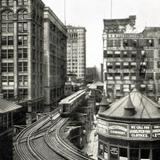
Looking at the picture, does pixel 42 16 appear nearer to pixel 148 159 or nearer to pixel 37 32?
pixel 37 32

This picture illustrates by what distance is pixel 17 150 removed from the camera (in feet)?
110

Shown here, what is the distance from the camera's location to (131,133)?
24.0m

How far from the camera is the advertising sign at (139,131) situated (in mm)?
23875

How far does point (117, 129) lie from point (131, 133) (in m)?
1.30

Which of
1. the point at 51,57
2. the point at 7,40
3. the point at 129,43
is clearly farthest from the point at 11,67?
the point at 129,43

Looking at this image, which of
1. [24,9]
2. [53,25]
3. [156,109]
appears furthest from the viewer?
[53,25]

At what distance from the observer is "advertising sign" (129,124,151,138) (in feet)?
78.3

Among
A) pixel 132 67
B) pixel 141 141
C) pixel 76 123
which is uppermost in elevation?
pixel 132 67

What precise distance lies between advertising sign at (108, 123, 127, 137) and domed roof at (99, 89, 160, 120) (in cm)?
76

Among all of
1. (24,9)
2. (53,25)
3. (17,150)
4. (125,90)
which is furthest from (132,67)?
(17,150)

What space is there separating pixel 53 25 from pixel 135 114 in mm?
73817

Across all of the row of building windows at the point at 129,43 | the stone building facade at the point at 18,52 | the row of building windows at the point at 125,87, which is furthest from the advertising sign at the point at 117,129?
the row of building windows at the point at 129,43

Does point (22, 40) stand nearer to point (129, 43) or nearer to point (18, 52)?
point (18, 52)

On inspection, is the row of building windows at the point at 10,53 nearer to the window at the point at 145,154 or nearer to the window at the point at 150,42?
the window at the point at 150,42
